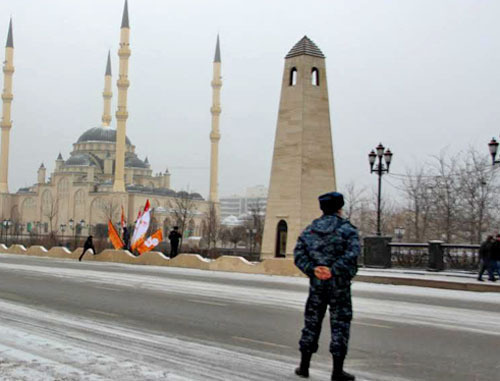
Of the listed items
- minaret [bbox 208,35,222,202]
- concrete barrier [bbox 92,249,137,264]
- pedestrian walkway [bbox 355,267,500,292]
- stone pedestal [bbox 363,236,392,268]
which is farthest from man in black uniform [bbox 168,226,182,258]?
minaret [bbox 208,35,222,202]

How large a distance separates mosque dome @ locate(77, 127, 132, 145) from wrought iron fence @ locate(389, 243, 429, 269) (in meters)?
116

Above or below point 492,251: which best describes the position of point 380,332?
below

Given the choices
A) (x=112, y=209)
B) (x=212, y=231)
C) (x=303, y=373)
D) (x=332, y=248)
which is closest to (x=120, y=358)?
(x=303, y=373)

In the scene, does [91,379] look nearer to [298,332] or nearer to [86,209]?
[298,332]

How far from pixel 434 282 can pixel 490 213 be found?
22.4 metres

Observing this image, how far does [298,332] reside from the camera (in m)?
9.33

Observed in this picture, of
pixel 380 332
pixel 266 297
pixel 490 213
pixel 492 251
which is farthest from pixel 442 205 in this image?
pixel 380 332

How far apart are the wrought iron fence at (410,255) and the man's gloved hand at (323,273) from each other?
1847 centimetres

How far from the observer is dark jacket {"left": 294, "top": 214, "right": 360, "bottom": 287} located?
6.02 metres

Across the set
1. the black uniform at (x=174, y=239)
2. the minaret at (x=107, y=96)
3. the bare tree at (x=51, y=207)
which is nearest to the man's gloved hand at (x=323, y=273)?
the black uniform at (x=174, y=239)

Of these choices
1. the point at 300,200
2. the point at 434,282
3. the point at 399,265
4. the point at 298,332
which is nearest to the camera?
the point at 298,332

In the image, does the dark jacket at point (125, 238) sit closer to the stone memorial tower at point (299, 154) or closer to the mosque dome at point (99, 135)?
the stone memorial tower at point (299, 154)

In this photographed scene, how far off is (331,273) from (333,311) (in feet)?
1.21

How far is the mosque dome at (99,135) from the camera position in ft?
444
